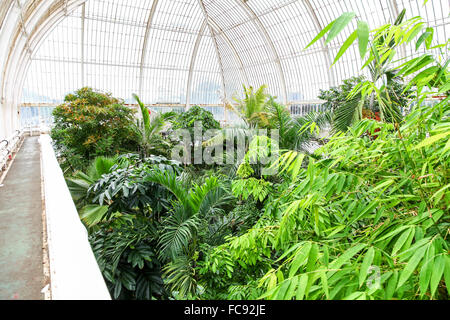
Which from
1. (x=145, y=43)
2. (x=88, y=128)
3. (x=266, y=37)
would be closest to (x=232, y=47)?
(x=266, y=37)

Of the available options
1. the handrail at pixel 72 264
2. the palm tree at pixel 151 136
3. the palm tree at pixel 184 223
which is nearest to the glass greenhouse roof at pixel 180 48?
the palm tree at pixel 151 136

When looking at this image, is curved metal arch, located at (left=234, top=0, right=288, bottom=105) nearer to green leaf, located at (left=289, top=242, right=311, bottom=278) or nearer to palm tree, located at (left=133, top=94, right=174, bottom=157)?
palm tree, located at (left=133, top=94, right=174, bottom=157)

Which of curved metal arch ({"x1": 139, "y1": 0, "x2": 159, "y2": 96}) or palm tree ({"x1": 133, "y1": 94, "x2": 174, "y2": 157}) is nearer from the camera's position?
palm tree ({"x1": 133, "y1": 94, "x2": 174, "y2": 157})

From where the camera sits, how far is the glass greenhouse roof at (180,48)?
78.2 ft

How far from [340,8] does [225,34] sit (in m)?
12.0

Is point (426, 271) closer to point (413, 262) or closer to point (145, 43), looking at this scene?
point (413, 262)

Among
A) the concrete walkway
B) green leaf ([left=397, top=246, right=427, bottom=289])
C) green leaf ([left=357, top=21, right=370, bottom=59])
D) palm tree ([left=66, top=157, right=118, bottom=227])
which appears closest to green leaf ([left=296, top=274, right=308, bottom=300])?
green leaf ([left=397, top=246, right=427, bottom=289])

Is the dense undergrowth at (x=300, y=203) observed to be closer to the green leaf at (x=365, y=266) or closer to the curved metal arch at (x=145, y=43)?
the green leaf at (x=365, y=266)

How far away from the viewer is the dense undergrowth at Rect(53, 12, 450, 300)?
1.28 meters

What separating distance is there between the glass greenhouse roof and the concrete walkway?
68.7ft

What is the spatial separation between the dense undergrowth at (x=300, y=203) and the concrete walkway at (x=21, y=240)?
2.87 feet
